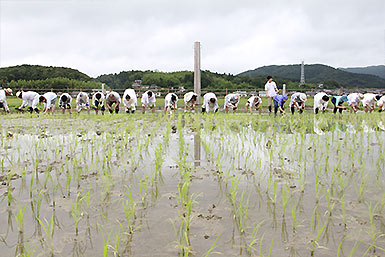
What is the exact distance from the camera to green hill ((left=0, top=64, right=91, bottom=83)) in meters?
53.9

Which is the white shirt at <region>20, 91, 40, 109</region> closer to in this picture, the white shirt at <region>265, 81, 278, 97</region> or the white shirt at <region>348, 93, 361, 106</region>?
the white shirt at <region>265, 81, 278, 97</region>

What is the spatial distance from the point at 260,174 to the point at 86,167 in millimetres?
1906

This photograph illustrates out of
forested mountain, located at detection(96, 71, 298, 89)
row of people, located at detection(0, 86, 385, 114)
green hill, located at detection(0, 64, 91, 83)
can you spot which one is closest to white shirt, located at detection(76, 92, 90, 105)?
row of people, located at detection(0, 86, 385, 114)

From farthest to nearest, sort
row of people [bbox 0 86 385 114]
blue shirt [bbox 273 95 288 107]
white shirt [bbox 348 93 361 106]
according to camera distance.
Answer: white shirt [bbox 348 93 361 106]
row of people [bbox 0 86 385 114]
blue shirt [bbox 273 95 288 107]

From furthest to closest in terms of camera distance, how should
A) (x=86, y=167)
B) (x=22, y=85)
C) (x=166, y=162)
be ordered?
(x=22, y=85) < (x=166, y=162) < (x=86, y=167)

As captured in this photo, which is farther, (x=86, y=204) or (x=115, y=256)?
(x=86, y=204)

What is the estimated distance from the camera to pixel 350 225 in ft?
5.91

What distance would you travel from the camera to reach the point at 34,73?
184ft

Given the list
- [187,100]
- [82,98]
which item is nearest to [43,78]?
[82,98]

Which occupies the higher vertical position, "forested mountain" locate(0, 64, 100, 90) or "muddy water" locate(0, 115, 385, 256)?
"forested mountain" locate(0, 64, 100, 90)

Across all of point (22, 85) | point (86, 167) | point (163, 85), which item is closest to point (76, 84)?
point (22, 85)

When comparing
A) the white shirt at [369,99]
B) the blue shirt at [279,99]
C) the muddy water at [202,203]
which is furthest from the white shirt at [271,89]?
the muddy water at [202,203]

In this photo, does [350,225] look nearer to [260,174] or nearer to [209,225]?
[209,225]

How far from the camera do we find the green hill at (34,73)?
5391cm
